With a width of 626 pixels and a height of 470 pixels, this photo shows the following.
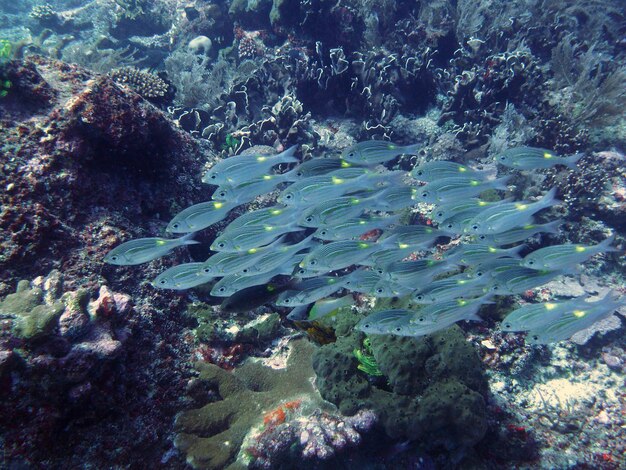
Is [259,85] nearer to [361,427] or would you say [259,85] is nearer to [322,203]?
[322,203]

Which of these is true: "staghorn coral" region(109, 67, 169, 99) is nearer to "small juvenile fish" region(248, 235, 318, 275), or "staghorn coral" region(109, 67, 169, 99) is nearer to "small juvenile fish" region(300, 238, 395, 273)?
"small juvenile fish" region(248, 235, 318, 275)

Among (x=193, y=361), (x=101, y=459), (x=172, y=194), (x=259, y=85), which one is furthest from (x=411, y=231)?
(x=259, y=85)

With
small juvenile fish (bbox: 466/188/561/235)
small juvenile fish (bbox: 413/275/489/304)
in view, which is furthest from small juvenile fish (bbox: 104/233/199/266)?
small juvenile fish (bbox: 466/188/561/235)

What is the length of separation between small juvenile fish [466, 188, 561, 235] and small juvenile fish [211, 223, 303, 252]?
2.19m

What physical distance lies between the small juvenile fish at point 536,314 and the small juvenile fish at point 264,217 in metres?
2.77

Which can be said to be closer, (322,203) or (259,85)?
(322,203)

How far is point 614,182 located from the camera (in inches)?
301

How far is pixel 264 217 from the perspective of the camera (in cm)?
415

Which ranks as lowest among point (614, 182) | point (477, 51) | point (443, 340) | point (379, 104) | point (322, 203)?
point (443, 340)

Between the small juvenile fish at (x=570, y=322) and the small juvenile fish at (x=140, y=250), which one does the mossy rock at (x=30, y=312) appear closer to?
the small juvenile fish at (x=140, y=250)

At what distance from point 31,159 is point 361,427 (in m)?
5.42

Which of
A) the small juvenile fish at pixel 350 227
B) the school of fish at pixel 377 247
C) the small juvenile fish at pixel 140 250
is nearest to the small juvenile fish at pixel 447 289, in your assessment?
the school of fish at pixel 377 247

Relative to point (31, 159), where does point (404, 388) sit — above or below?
below

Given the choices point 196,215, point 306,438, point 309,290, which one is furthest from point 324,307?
point 196,215
